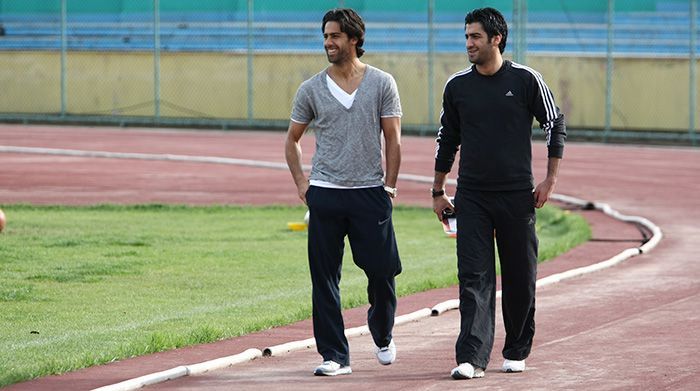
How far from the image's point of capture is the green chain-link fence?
31766 millimetres

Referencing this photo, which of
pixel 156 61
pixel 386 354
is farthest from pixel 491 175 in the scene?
pixel 156 61

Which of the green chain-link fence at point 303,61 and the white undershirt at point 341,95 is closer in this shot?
the white undershirt at point 341,95

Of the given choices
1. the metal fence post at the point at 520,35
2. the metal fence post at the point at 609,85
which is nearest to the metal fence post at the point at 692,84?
the metal fence post at the point at 609,85

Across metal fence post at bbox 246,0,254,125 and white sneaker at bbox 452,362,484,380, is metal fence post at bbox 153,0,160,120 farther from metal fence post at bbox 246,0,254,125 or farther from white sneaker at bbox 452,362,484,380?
white sneaker at bbox 452,362,484,380

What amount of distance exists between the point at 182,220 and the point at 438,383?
32.2ft

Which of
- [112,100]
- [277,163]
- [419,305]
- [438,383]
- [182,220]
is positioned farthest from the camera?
[112,100]

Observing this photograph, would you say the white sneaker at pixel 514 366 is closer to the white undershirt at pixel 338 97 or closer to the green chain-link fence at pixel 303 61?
the white undershirt at pixel 338 97

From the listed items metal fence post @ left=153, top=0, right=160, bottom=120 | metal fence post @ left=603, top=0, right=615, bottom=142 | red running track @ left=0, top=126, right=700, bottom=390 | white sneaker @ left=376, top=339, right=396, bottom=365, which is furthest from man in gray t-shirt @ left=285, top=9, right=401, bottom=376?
metal fence post @ left=153, top=0, right=160, bottom=120

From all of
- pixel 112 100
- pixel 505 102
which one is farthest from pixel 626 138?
pixel 505 102

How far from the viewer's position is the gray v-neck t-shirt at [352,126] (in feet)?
26.5

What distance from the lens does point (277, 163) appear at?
86.5 feet

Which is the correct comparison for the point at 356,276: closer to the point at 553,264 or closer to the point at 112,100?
the point at 553,264

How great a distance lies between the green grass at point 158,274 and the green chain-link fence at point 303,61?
43.9 ft

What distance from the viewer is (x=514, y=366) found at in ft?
27.2
